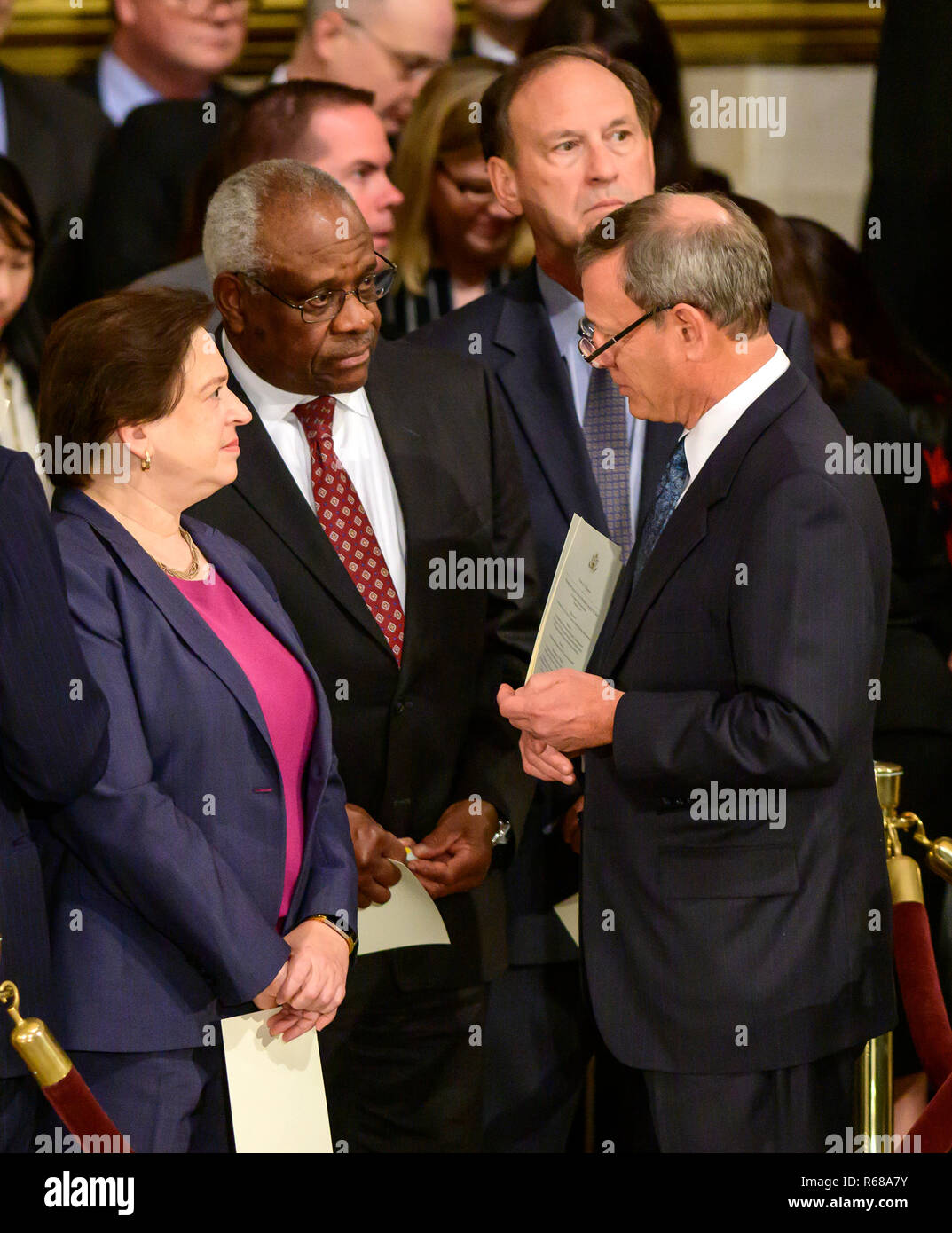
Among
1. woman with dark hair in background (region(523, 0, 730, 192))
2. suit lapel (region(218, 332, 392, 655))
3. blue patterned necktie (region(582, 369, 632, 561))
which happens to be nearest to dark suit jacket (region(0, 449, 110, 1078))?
suit lapel (region(218, 332, 392, 655))

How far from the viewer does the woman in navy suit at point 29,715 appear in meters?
2.27

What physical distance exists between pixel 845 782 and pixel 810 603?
0.38 metres

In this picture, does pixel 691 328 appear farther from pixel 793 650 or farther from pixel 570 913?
pixel 570 913

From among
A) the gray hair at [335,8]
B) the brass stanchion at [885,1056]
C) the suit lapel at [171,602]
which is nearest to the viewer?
the suit lapel at [171,602]

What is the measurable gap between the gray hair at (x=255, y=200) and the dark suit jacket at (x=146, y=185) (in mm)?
1006

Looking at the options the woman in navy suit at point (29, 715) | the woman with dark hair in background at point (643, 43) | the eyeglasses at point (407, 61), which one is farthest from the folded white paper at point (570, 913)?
the eyeglasses at point (407, 61)

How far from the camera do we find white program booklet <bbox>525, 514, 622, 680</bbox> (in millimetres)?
2750

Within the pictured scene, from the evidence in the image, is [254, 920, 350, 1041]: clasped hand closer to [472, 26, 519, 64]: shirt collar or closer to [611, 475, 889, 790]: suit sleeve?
[611, 475, 889, 790]: suit sleeve

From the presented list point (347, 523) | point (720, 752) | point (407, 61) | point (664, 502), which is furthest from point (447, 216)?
point (720, 752)

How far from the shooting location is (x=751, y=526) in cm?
252

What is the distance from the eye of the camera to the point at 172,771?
249 centimetres

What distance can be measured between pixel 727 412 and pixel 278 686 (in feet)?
2.99

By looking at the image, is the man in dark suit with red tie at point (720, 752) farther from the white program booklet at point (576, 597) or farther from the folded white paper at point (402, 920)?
the folded white paper at point (402, 920)

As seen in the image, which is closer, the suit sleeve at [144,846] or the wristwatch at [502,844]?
the suit sleeve at [144,846]
